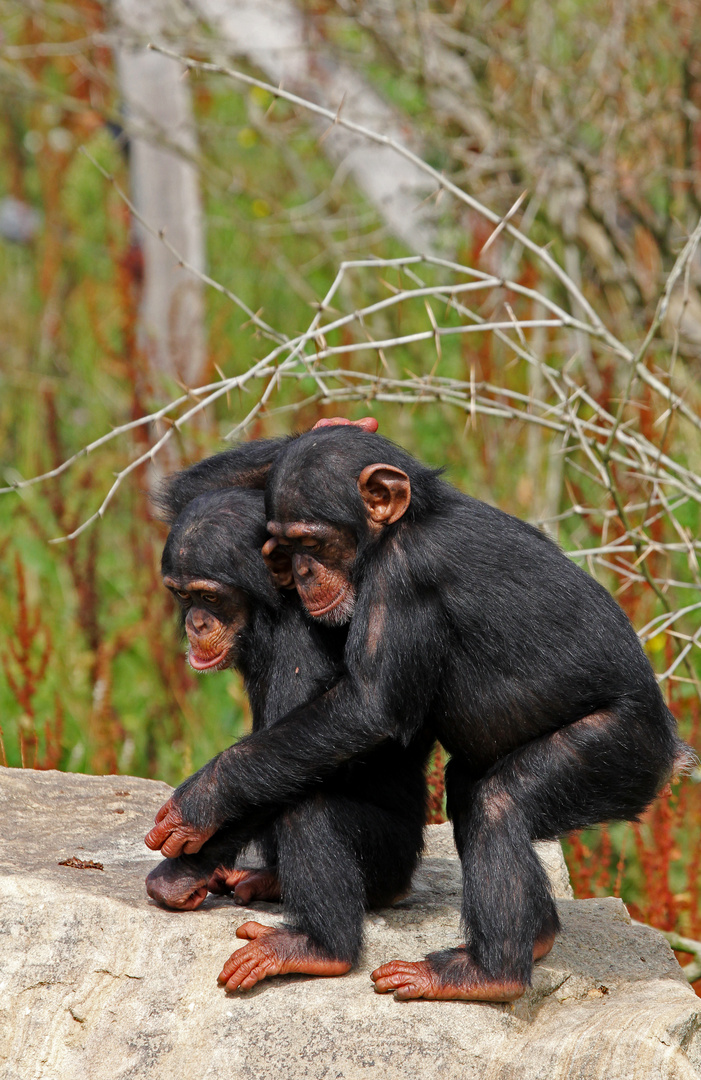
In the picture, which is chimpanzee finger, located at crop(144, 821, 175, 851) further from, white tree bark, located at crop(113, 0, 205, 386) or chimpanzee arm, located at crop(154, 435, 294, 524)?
white tree bark, located at crop(113, 0, 205, 386)

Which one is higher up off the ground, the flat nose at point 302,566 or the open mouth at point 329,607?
the flat nose at point 302,566

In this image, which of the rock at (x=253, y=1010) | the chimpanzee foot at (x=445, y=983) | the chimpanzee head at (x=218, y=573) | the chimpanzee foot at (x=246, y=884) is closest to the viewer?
the rock at (x=253, y=1010)

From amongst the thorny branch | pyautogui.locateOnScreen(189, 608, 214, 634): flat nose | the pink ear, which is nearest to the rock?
pyautogui.locateOnScreen(189, 608, 214, 634): flat nose

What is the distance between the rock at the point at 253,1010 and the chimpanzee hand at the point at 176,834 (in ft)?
0.58

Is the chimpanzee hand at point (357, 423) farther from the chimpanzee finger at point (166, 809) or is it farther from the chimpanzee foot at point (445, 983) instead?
the chimpanzee foot at point (445, 983)

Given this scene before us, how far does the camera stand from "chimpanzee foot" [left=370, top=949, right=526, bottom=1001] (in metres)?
2.87

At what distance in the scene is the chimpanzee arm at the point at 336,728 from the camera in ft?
9.70

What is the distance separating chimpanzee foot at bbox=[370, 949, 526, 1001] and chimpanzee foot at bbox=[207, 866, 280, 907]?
527mm

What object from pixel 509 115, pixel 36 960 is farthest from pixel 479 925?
pixel 509 115

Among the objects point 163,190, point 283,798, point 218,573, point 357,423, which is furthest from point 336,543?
point 163,190

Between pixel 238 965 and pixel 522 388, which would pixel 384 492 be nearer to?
pixel 238 965

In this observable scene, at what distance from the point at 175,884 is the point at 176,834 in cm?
16

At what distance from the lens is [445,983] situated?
2.89m

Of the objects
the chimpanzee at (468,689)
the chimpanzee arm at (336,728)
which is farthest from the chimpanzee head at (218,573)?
the chimpanzee arm at (336,728)
